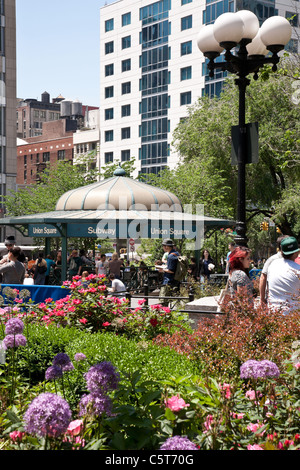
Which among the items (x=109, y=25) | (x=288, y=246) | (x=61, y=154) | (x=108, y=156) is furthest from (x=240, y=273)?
(x=61, y=154)

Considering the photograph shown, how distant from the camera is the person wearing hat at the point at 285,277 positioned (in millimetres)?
7078

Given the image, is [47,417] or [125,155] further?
[125,155]

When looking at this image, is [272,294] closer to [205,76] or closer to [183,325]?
[183,325]

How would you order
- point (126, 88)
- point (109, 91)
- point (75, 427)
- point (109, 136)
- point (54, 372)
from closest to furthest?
point (75, 427) → point (54, 372) → point (126, 88) → point (109, 91) → point (109, 136)

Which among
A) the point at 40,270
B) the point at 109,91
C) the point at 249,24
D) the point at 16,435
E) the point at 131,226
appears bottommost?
the point at 40,270

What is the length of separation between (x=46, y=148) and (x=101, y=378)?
11079cm

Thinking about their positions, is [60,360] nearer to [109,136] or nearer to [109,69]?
[109,136]

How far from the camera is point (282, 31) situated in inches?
370

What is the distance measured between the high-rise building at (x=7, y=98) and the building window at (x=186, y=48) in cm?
1948

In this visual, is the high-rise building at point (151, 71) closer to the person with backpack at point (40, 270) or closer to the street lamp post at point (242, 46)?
the person with backpack at point (40, 270)

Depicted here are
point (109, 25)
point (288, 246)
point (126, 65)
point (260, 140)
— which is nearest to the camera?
point (288, 246)

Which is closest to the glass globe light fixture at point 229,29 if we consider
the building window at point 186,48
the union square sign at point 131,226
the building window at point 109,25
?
the union square sign at point 131,226

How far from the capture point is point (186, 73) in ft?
226

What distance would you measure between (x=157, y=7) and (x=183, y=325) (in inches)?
2721
